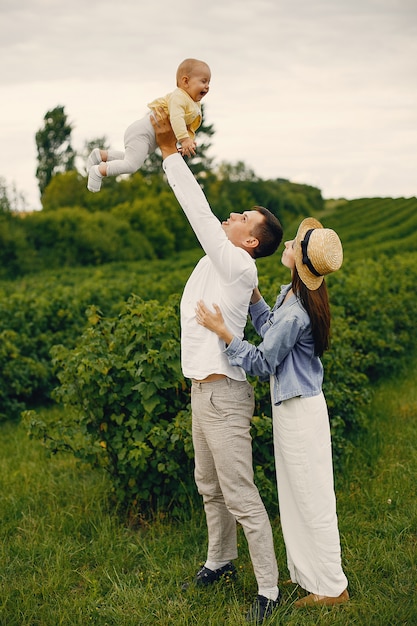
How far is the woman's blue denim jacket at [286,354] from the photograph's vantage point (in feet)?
11.2

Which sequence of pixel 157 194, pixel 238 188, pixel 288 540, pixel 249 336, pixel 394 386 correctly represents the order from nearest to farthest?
1. pixel 288 540
2. pixel 249 336
3. pixel 394 386
4. pixel 157 194
5. pixel 238 188

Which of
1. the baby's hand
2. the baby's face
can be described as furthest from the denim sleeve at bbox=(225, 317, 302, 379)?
the baby's face

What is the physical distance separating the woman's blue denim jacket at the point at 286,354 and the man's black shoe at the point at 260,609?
1.01 meters

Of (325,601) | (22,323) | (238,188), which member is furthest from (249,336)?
(238,188)

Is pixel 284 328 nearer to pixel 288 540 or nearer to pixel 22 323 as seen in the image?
pixel 288 540

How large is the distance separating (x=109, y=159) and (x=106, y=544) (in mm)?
2406

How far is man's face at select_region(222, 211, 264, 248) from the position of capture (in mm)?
3518

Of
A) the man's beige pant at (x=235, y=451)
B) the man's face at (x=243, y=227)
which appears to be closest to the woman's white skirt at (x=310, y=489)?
the man's beige pant at (x=235, y=451)

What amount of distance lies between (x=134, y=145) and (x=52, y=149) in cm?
5679

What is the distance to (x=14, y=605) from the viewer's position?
3.75 m

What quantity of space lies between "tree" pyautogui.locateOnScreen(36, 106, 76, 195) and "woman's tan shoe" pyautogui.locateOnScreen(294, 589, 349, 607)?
2210 inches

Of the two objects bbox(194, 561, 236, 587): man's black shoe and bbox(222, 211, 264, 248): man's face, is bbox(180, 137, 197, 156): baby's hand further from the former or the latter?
bbox(194, 561, 236, 587): man's black shoe

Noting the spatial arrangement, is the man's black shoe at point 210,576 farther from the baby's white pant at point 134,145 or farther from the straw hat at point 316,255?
the baby's white pant at point 134,145

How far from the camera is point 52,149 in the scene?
57.4 m
